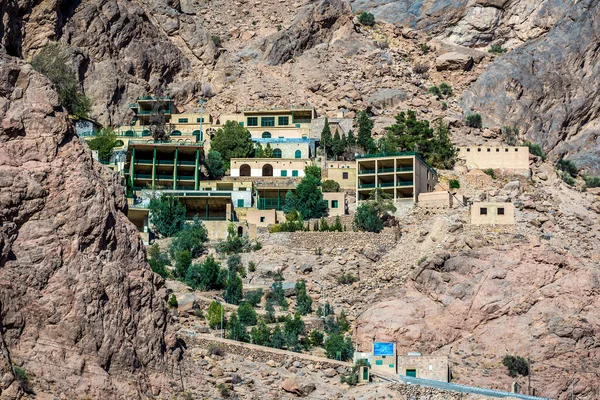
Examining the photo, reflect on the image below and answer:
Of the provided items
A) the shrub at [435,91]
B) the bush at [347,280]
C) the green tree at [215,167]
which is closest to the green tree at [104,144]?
the green tree at [215,167]

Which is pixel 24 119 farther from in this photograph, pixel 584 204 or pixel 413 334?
pixel 584 204

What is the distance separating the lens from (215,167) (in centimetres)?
8794

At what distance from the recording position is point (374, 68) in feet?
A: 347

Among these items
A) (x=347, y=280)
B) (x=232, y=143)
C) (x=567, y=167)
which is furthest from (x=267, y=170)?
(x=567, y=167)

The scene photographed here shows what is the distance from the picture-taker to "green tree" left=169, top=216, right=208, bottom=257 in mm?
71812

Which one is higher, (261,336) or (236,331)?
(236,331)

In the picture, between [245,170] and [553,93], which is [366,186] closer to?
[245,170]

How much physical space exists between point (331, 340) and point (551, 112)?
4889 centimetres

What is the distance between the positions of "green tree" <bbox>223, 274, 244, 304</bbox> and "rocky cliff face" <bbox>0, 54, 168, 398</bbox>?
52.6 feet

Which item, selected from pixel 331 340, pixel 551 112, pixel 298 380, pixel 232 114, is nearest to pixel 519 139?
pixel 551 112

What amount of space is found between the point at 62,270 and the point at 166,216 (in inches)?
1234

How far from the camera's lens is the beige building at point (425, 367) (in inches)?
2309

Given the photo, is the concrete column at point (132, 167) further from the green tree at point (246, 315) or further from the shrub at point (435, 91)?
the shrub at point (435, 91)

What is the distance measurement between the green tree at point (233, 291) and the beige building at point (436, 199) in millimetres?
16499
